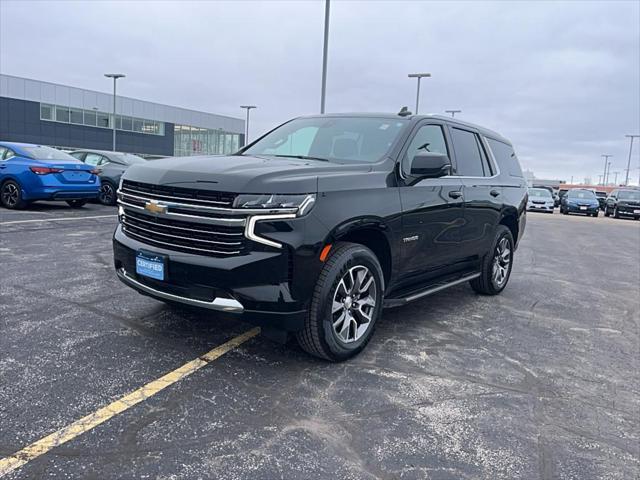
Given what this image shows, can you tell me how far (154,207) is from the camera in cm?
365

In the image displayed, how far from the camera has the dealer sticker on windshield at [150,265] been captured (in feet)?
11.8

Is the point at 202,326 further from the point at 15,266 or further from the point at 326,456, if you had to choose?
the point at 15,266

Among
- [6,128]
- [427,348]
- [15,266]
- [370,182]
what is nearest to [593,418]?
[427,348]

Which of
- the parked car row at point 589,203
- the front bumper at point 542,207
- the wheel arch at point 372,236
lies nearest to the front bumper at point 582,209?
the parked car row at point 589,203

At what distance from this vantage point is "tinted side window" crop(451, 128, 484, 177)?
5.40 m

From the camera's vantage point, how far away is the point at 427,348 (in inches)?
168

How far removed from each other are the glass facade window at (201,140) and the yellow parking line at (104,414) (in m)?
59.1

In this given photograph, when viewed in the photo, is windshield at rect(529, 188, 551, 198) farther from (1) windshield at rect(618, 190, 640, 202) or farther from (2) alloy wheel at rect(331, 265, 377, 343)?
(2) alloy wheel at rect(331, 265, 377, 343)

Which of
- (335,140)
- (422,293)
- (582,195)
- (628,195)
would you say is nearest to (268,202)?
(335,140)

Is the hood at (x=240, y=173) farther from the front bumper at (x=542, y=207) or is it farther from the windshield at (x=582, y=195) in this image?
→ the windshield at (x=582, y=195)

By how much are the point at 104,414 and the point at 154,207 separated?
4.61 ft

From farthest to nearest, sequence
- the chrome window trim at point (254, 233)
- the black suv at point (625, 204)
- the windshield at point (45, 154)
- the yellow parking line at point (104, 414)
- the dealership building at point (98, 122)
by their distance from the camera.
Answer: the dealership building at point (98, 122), the black suv at point (625, 204), the windshield at point (45, 154), the chrome window trim at point (254, 233), the yellow parking line at point (104, 414)

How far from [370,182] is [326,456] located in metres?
2.03

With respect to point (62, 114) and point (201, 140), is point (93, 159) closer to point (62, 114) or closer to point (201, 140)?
point (62, 114)
